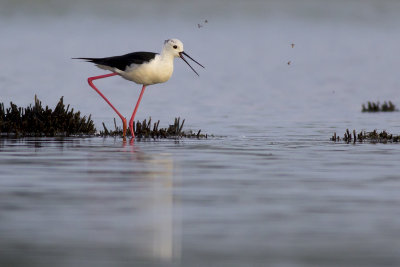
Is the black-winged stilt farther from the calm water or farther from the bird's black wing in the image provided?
the calm water

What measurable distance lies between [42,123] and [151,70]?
182 cm

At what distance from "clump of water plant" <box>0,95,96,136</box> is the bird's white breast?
40.5 inches

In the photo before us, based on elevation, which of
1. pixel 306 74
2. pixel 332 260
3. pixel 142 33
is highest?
pixel 142 33

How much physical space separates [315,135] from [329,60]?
37820 millimetres

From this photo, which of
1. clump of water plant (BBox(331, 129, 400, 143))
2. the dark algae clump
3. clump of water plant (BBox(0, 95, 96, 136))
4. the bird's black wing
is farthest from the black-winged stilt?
clump of water plant (BBox(331, 129, 400, 143))

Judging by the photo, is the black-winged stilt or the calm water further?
the black-winged stilt

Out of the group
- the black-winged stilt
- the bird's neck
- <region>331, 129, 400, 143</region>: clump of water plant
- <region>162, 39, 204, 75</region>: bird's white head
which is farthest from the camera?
<region>162, 39, 204, 75</region>: bird's white head

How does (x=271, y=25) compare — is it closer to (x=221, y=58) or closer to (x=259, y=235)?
(x=221, y=58)

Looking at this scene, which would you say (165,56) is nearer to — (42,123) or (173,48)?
(173,48)

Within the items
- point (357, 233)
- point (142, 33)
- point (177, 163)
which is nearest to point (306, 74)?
point (177, 163)

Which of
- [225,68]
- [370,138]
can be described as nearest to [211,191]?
[370,138]

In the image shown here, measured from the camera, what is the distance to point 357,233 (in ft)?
26.7

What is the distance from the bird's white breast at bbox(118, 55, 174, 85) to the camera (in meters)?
17.3

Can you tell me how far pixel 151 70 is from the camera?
1738cm
